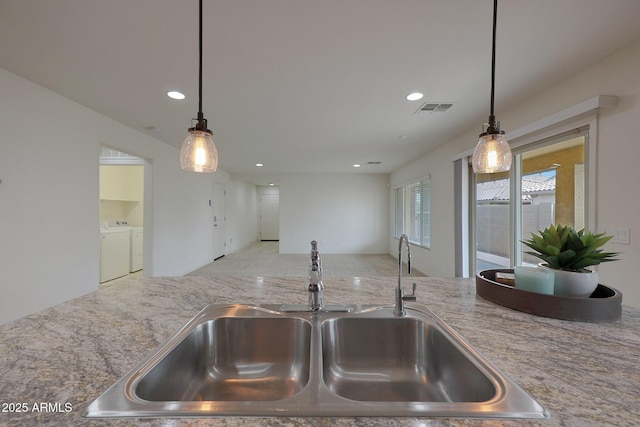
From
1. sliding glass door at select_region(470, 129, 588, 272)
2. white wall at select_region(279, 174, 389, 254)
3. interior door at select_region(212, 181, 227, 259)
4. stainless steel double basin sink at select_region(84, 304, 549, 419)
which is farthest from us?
white wall at select_region(279, 174, 389, 254)

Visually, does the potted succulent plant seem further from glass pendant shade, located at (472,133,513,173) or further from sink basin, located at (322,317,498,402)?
sink basin, located at (322,317,498,402)

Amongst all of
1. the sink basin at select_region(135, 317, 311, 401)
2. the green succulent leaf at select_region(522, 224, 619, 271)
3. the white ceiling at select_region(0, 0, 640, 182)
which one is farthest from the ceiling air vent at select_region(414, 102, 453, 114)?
the sink basin at select_region(135, 317, 311, 401)

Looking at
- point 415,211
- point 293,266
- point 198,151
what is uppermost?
point 198,151

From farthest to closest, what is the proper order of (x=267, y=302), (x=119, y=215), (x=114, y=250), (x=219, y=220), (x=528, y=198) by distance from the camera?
1. (x=219, y=220)
2. (x=119, y=215)
3. (x=114, y=250)
4. (x=528, y=198)
5. (x=267, y=302)

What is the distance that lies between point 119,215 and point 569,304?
6.67m

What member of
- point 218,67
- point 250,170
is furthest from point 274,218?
point 218,67

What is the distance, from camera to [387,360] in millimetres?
1021

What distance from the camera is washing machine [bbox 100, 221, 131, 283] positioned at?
4266 millimetres

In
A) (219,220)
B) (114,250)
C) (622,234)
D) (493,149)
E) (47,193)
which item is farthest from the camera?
(219,220)

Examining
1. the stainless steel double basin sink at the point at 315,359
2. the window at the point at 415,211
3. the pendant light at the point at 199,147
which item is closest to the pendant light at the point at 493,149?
the stainless steel double basin sink at the point at 315,359

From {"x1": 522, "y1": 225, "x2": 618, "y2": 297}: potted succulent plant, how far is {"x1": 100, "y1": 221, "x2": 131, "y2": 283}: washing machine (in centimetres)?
540

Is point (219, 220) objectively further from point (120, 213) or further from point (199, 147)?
point (199, 147)

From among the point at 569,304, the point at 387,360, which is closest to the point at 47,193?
the point at 387,360

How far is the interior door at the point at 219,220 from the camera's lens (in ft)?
21.2
